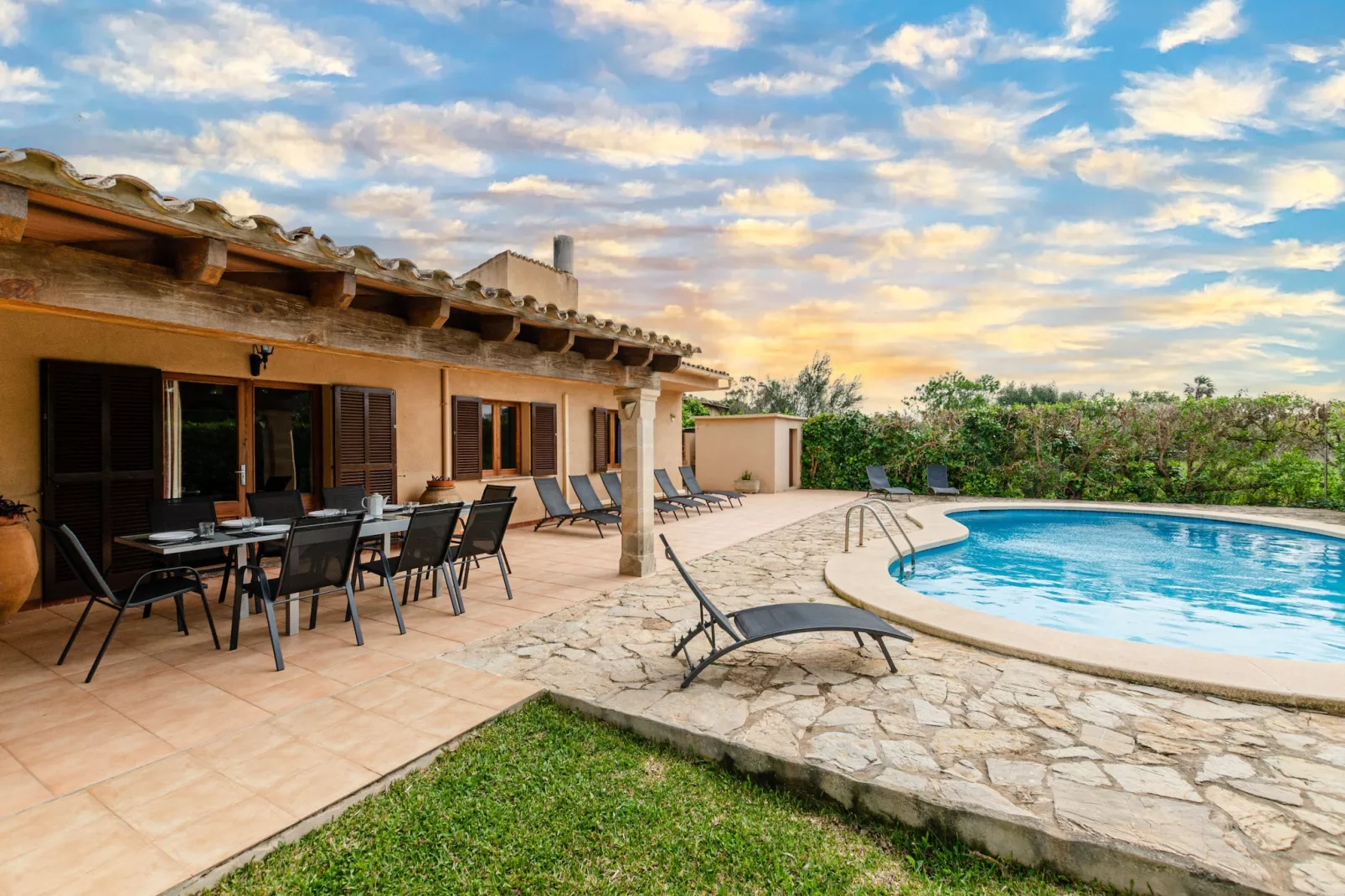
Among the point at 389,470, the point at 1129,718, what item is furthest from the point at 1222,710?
the point at 389,470

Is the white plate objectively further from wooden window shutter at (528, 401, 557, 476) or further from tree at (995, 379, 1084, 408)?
tree at (995, 379, 1084, 408)

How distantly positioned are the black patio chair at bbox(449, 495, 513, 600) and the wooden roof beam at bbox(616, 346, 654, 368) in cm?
223

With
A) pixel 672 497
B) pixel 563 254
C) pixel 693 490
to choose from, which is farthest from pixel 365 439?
pixel 563 254

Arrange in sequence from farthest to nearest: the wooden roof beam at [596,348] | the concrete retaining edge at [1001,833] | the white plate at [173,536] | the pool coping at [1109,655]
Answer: the wooden roof beam at [596,348] → the white plate at [173,536] → the pool coping at [1109,655] → the concrete retaining edge at [1001,833]

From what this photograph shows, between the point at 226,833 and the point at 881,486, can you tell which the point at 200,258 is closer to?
the point at 226,833

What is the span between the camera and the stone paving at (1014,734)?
2.25 metres

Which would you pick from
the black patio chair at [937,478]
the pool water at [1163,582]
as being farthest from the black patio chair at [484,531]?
the black patio chair at [937,478]

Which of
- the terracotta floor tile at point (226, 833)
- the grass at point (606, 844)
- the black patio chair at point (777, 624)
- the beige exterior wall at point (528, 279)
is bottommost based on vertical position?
the grass at point (606, 844)

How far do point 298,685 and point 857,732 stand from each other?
11.4 feet

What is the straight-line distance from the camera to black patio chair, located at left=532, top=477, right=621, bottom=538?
955 cm

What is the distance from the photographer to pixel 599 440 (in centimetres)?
1245

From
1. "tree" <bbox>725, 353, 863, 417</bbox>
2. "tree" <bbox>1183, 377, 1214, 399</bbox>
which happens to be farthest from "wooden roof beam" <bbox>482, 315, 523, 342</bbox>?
"tree" <bbox>1183, 377, 1214, 399</bbox>

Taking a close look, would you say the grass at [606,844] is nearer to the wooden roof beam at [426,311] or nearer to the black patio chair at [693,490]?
the wooden roof beam at [426,311]

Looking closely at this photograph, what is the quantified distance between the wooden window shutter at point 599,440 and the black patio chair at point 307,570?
7.82 m
